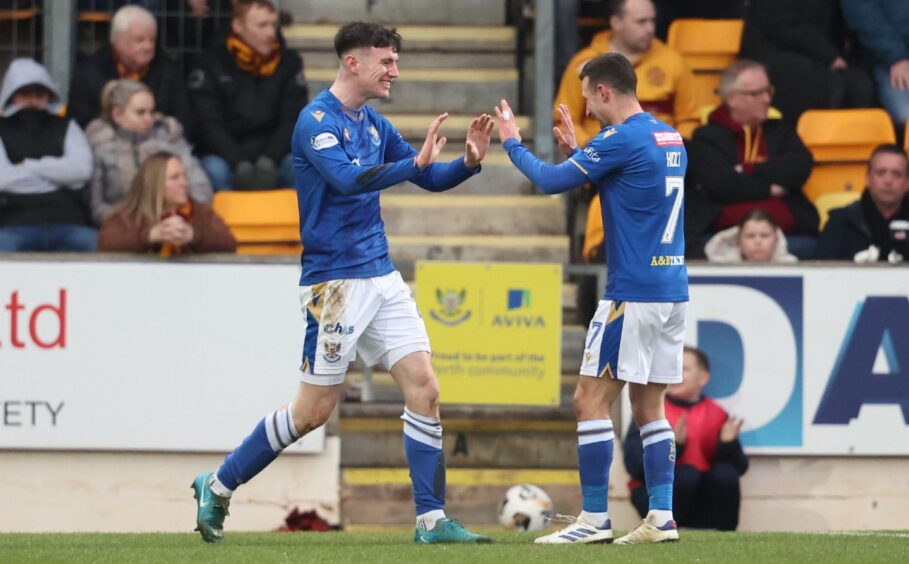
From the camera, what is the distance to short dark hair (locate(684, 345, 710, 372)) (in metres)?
12.2

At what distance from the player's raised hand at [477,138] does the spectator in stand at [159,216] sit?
4.05 meters

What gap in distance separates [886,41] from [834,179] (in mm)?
1247

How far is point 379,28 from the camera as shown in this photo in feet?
28.6

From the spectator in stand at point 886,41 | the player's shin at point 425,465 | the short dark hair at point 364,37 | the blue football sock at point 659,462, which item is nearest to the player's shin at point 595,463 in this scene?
the blue football sock at point 659,462

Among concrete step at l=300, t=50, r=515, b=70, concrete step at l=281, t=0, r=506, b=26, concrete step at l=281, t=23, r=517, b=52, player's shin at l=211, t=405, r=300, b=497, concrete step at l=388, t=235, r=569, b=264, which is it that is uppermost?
concrete step at l=281, t=0, r=506, b=26

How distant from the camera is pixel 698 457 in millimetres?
12023

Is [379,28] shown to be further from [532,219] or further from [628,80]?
[532,219]

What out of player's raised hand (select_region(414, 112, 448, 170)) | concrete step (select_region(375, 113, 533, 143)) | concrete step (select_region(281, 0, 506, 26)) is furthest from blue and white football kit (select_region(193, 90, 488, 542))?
concrete step (select_region(281, 0, 506, 26))

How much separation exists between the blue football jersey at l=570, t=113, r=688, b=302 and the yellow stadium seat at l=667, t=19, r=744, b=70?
6.33m

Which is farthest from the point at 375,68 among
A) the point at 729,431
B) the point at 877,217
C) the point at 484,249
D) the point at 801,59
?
the point at 801,59

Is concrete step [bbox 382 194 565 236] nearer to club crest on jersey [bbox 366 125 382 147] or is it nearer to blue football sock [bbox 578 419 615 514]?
club crest on jersey [bbox 366 125 382 147]

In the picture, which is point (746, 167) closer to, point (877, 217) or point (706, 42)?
point (877, 217)

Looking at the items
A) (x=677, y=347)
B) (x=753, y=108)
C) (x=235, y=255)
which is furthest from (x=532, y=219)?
(x=677, y=347)

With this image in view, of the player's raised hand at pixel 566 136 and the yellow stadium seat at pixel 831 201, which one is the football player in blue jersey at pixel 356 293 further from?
the yellow stadium seat at pixel 831 201
